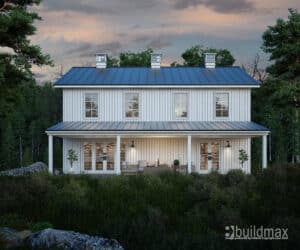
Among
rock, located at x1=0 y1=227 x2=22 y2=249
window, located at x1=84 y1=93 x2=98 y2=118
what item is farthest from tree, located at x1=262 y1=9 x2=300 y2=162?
rock, located at x1=0 y1=227 x2=22 y2=249

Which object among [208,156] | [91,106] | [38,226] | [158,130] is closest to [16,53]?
[38,226]

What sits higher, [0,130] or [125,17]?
[125,17]

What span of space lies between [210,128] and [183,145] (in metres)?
3.01

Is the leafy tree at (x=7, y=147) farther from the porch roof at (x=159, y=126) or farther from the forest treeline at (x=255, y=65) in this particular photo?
the porch roof at (x=159, y=126)

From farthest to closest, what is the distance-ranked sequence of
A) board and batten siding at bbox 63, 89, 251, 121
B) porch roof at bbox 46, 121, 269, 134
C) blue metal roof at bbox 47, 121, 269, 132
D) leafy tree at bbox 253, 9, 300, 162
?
board and batten siding at bbox 63, 89, 251, 121
blue metal roof at bbox 47, 121, 269, 132
porch roof at bbox 46, 121, 269, 134
leafy tree at bbox 253, 9, 300, 162

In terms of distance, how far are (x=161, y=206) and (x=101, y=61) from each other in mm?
15923

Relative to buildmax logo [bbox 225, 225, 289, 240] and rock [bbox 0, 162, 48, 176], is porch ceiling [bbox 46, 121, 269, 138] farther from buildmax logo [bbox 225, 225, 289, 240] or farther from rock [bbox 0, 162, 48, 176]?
buildmax logo [bbox 225, 225, 289, 240]

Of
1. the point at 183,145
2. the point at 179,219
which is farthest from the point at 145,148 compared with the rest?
the point at 179,219

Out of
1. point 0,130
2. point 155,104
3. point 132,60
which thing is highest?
point 132,60

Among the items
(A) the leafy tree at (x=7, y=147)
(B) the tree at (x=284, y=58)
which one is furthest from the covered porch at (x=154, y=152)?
(A) the leafy tree at (x=7, y=147)

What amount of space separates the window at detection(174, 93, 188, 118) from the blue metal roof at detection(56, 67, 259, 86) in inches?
30.6

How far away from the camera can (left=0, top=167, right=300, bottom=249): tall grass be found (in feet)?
36.7

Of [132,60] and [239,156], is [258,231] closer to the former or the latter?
[239,156]

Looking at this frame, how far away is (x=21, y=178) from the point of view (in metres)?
19.7
